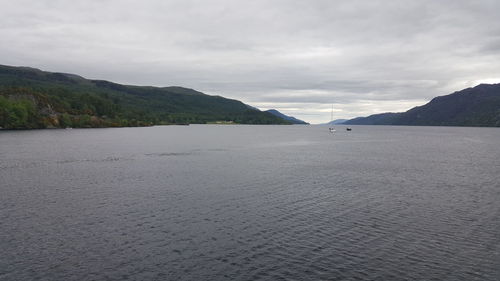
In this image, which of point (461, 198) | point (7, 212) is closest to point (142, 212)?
point (7, 212)

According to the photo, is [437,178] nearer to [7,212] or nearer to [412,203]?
[412,203]

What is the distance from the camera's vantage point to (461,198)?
58.1 metres

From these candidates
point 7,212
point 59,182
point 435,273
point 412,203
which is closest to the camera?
point 435,273

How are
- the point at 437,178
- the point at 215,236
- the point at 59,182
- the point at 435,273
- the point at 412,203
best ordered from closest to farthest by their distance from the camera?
the point at 435,273, the point at 215,236, the point at 412,203, the point at 59,182, the point at 437,178

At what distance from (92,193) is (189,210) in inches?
816

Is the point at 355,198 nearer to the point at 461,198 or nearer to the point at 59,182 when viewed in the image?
the point at 461,198

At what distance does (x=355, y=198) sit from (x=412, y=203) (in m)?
8.57

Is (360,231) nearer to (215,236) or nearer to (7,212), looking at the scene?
(215,236)

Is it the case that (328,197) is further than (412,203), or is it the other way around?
(328,197)

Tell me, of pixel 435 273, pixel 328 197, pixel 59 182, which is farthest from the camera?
pixel 59 182

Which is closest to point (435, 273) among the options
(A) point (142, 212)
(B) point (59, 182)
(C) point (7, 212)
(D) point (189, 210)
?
(D) point (189, 210)

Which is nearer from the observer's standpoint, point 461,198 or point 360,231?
point 360,231

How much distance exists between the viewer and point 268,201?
184 ft

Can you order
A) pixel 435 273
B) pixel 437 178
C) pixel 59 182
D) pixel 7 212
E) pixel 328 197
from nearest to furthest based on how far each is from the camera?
pixel 435 273 < pixel 7 212 < pixel 328 197 < pixel 59 182 < pixel 437 178
